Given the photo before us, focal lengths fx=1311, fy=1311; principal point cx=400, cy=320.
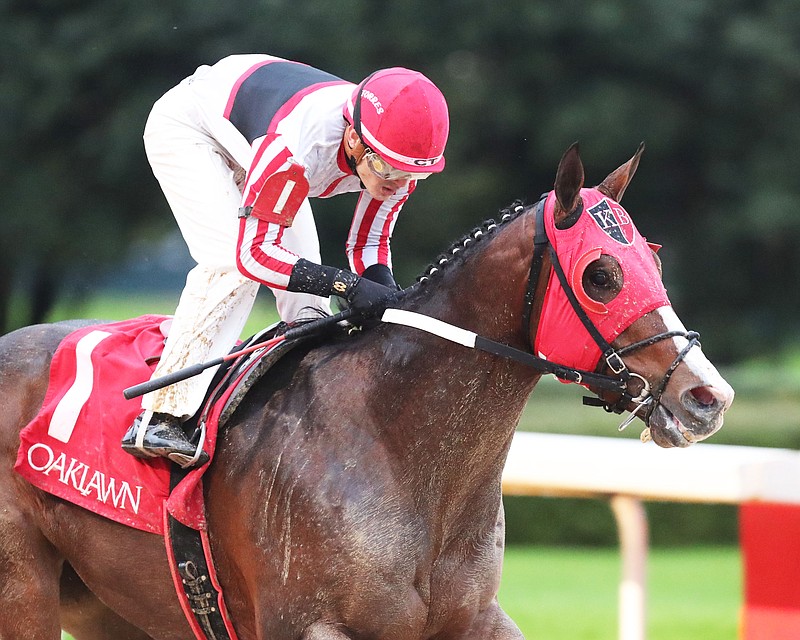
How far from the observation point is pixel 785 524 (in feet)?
13.6

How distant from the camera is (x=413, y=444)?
A: 11.1 feet

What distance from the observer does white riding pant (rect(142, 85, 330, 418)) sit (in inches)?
143

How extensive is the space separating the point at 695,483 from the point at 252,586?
1.68 m

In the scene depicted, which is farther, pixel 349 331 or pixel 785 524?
pixel 785 524

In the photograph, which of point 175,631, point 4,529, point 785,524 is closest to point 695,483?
point 785,524

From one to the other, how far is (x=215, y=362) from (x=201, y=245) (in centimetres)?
37

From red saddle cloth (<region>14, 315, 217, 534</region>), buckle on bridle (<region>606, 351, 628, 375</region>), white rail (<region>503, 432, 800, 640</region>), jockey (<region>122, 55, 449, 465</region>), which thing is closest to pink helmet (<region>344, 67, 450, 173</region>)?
jockey (<region>122, 55, 449, 465</region>)

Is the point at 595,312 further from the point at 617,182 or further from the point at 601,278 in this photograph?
the point at 617,182

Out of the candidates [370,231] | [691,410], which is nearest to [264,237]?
[370,231]

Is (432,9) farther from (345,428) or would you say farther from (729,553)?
(345,428)

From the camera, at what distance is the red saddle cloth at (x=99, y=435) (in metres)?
3.68

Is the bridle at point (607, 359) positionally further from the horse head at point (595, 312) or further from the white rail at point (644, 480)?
the white rail at point (644, 480)

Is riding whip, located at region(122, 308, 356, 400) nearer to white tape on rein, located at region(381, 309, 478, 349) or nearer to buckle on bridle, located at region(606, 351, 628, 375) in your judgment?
white tape on rein, located at region(381, 309, 478, 349)

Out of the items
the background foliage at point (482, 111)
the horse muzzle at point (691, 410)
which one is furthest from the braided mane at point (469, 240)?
the background foliage at point (482, 111)
